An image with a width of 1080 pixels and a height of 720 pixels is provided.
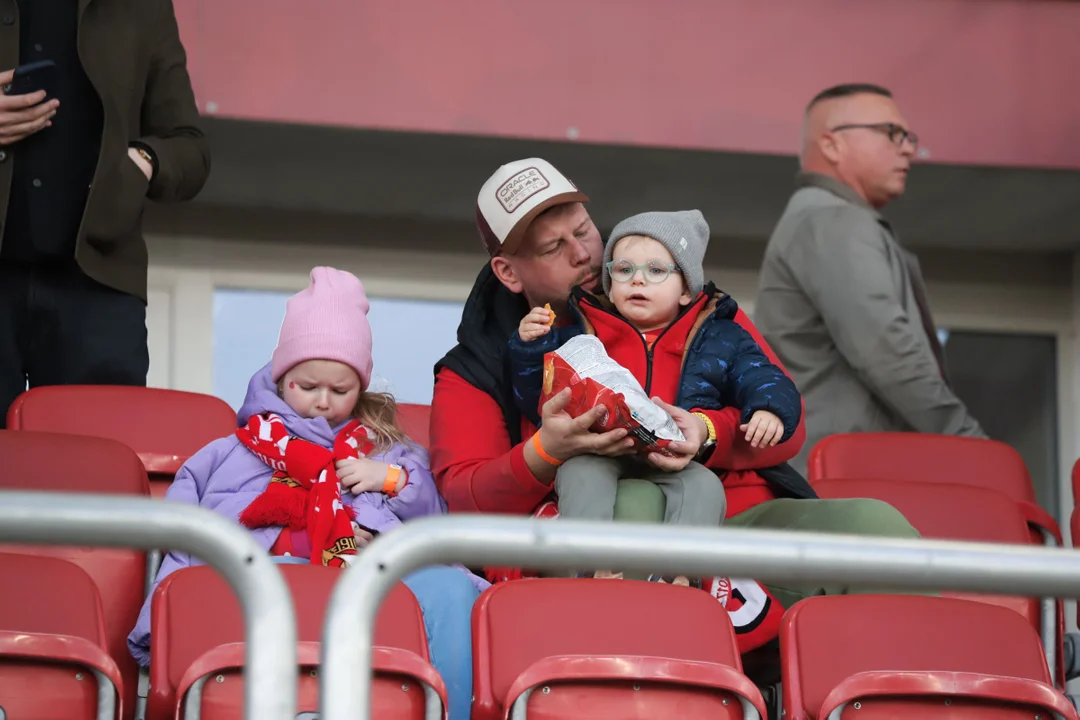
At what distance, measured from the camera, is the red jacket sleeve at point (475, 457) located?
229 centimetres

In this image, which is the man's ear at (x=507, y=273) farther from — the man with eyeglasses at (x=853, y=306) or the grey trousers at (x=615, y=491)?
the man with eyeglasses at (x=853, y=306)

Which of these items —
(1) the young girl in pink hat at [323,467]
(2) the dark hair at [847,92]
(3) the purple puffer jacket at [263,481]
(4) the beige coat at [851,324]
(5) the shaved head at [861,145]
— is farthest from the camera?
(2) the dark hair at [847,92]

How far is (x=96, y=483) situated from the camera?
2205 mm

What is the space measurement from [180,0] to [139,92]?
5.03 ft

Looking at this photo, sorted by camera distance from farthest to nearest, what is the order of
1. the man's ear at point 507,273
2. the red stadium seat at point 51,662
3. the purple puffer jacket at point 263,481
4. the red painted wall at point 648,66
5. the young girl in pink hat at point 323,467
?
the red painted wall at point 648,66, the man's ear at point 507,273, the purple puffer jacket at point 263,481, the young girl in pink hat at point 323,467, the red stadium seat at point 51,662

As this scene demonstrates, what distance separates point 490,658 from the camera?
1.88 metres

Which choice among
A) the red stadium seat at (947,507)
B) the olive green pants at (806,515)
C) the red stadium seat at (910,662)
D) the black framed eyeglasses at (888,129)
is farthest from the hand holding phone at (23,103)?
the black framed eyeglasses at (888,129)

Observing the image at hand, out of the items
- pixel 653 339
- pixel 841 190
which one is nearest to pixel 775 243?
pixel 841 190

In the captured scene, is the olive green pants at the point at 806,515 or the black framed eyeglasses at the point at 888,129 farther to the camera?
the black framed eyeglasses at the point at 888,129

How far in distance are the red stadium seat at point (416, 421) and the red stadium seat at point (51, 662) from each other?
3.28 feet

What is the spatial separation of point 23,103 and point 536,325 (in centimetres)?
100

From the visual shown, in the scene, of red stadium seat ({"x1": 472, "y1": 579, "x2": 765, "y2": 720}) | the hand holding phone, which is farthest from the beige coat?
the hand holding phone

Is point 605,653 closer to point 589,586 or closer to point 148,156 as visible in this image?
point 589,586

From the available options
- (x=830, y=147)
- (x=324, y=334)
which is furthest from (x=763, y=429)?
(x=830, y=147)
